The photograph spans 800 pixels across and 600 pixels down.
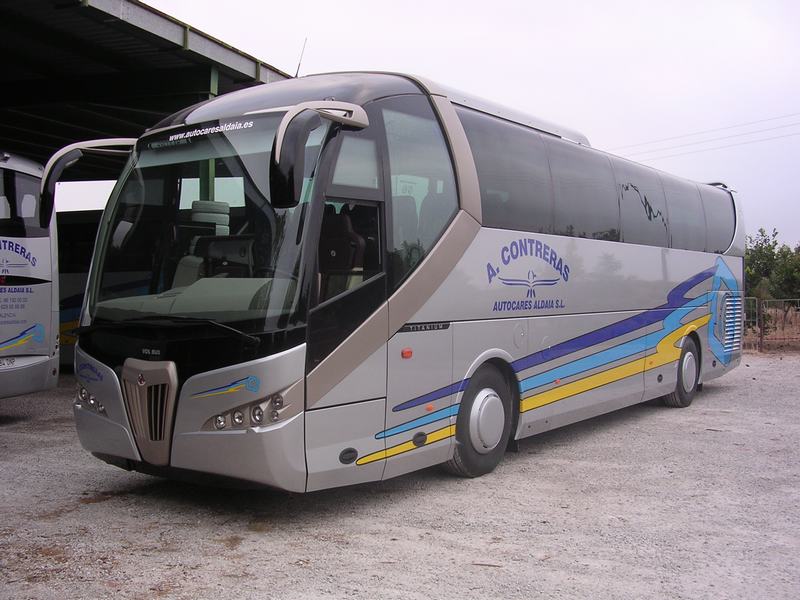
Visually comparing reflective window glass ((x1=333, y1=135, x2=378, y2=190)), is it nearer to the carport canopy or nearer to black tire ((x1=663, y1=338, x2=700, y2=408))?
the carport canopy

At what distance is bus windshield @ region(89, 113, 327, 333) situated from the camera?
541cm

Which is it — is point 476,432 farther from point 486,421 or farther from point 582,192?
point 582,192

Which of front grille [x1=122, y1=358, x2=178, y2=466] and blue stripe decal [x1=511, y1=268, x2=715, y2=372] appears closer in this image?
front grille [x1=122, y1=358, x2=178, y2=466]

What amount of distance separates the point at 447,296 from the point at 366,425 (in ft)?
4.69

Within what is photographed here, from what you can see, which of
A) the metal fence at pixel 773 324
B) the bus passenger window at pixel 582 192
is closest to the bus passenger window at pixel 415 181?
the bus passenger window at pixel 582 192

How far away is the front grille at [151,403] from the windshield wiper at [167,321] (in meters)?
0.28

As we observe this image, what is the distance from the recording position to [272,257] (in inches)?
214

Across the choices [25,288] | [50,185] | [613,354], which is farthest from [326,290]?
[25,288]

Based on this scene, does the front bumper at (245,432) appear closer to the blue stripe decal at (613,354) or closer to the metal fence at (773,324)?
the blue stripe decal at (613,354)

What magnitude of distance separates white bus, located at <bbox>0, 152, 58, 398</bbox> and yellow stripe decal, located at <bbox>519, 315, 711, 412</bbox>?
6.17 meters

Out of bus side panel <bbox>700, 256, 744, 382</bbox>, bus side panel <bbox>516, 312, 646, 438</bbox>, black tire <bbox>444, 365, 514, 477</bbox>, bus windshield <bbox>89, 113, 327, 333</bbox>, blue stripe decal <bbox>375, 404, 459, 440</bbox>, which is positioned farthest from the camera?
bus side panel <bbox>700, 256, 744, 382</bbox>

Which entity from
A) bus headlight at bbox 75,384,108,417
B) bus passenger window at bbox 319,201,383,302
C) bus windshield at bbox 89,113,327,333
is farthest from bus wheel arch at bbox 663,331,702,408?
bus headlight at bbox 75,384,108,417

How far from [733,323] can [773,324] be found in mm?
9634

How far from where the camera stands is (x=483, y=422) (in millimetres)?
7102
